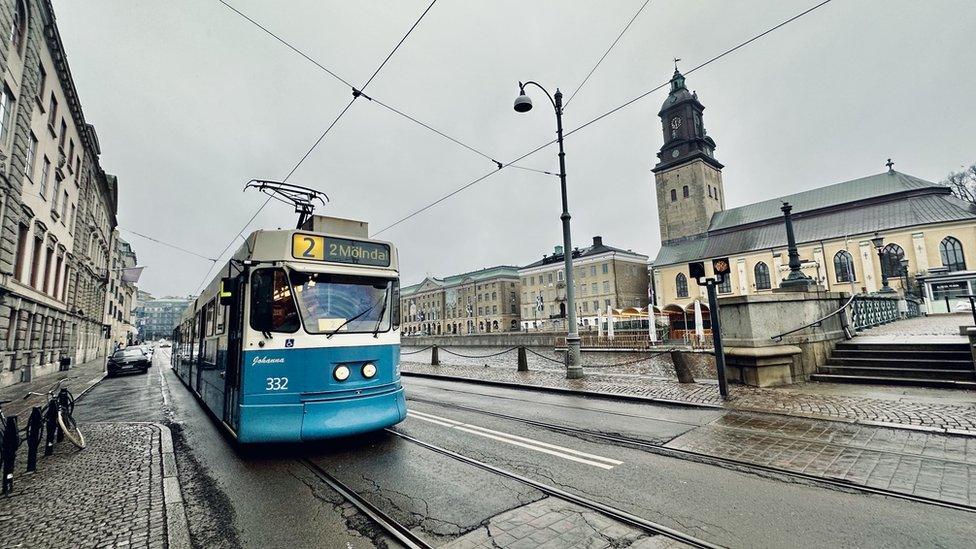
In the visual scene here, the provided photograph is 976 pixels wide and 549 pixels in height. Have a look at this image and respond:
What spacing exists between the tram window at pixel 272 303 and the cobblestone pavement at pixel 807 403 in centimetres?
746

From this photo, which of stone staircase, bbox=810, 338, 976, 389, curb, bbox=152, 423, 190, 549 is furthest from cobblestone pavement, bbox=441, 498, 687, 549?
stone staircase, bbox=810, 338, 976, 389

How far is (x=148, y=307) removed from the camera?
147m

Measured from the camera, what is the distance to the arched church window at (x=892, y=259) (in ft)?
152

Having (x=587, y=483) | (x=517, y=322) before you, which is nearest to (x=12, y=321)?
(x=587, y=483)

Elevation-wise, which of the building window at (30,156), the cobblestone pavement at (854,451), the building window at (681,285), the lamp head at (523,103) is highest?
the building window at (30,156)

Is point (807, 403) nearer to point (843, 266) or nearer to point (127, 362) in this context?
point (127, 362)

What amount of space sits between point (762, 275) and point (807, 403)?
59278 mm

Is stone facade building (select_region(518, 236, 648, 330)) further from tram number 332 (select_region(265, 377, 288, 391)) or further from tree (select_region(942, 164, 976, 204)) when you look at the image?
tram number 332 (select_region(265, 377, 288, 391))

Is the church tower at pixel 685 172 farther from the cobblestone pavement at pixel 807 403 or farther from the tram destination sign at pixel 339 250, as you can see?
the tram destination sign at pixel 339 250

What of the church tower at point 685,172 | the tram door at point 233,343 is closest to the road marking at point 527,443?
the tram door at point 233,343

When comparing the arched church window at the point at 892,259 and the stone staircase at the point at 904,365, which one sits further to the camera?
the arched church window at the point at 892,259

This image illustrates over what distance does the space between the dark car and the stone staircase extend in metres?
28.9

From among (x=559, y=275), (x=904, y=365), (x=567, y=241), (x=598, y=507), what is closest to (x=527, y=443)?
(x=598, y=507)

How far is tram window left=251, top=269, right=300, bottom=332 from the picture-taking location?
219 inches
